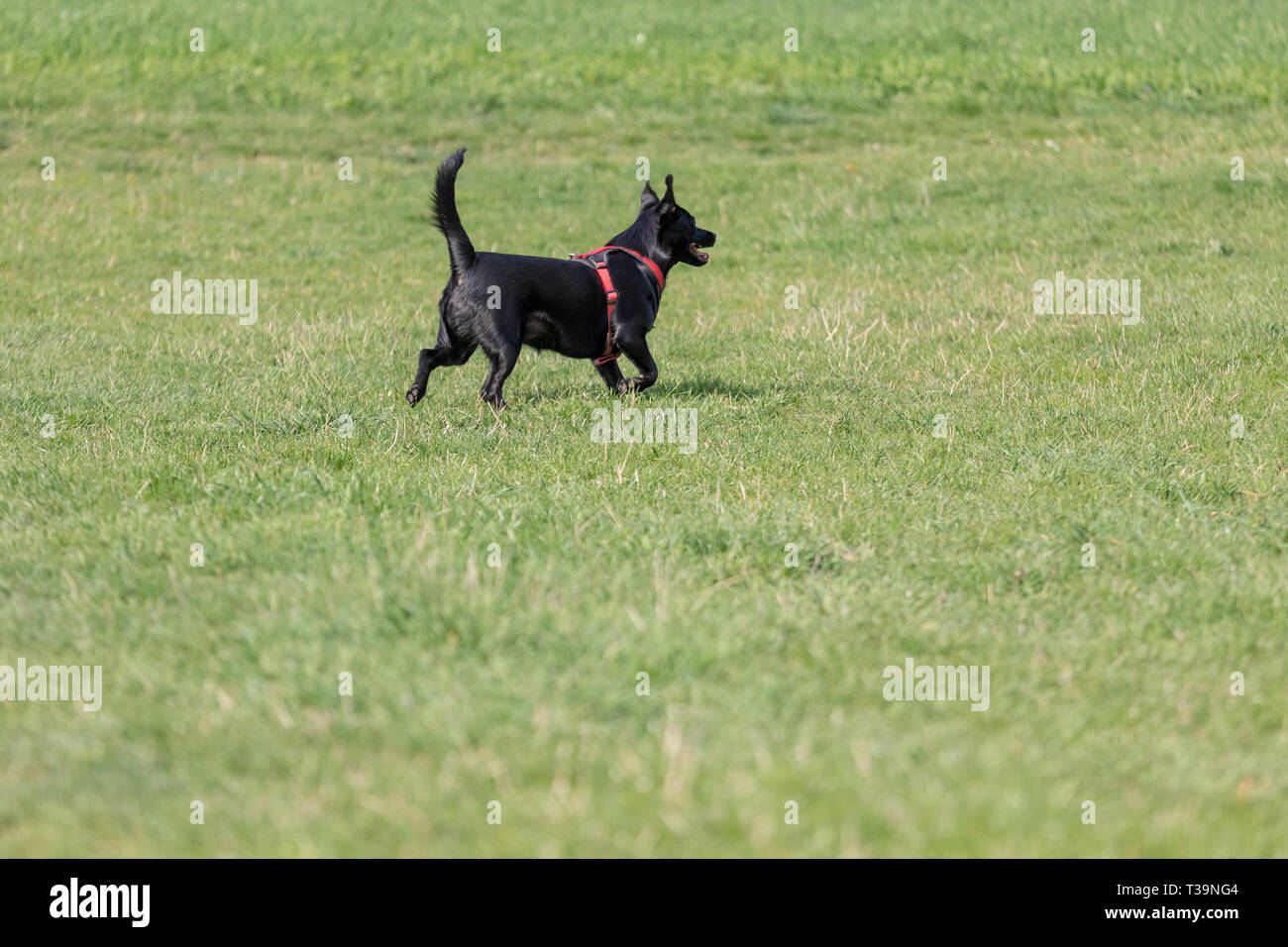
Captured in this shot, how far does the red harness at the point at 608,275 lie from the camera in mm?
7328

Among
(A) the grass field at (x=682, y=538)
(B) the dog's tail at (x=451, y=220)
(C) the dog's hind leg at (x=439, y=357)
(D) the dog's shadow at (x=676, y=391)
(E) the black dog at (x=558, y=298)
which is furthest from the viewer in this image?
(D) the dog's shadow at (x=676, y=391)

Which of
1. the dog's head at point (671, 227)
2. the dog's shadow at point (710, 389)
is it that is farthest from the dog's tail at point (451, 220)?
the dog's shadow at point (710, 389)

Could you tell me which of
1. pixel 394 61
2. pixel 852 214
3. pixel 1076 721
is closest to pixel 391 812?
pixel 1076 721

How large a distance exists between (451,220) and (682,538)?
2.74 metres

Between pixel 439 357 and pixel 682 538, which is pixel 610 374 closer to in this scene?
pixel 439 357

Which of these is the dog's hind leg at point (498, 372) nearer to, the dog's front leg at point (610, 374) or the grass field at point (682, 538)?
the grass field at point (682, 538)

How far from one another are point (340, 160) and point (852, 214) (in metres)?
7.46

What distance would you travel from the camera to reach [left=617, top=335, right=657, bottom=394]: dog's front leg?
735cm

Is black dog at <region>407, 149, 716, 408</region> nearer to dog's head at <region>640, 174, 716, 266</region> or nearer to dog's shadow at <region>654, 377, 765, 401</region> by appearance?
dog's head at <region>640, 174, 716, 266</region>

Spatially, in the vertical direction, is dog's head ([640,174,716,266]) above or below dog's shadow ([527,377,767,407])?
above

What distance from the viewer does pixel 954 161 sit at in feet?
54.4

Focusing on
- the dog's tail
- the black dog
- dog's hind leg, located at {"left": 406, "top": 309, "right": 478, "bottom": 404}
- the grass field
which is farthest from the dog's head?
dog's hind leg, located at {"left": 406, "top": 309, "right": 478, "bottom": 404}

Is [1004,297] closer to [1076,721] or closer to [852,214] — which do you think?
[852,214]

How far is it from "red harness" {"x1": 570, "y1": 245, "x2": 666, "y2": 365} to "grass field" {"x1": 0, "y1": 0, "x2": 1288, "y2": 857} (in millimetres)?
408
